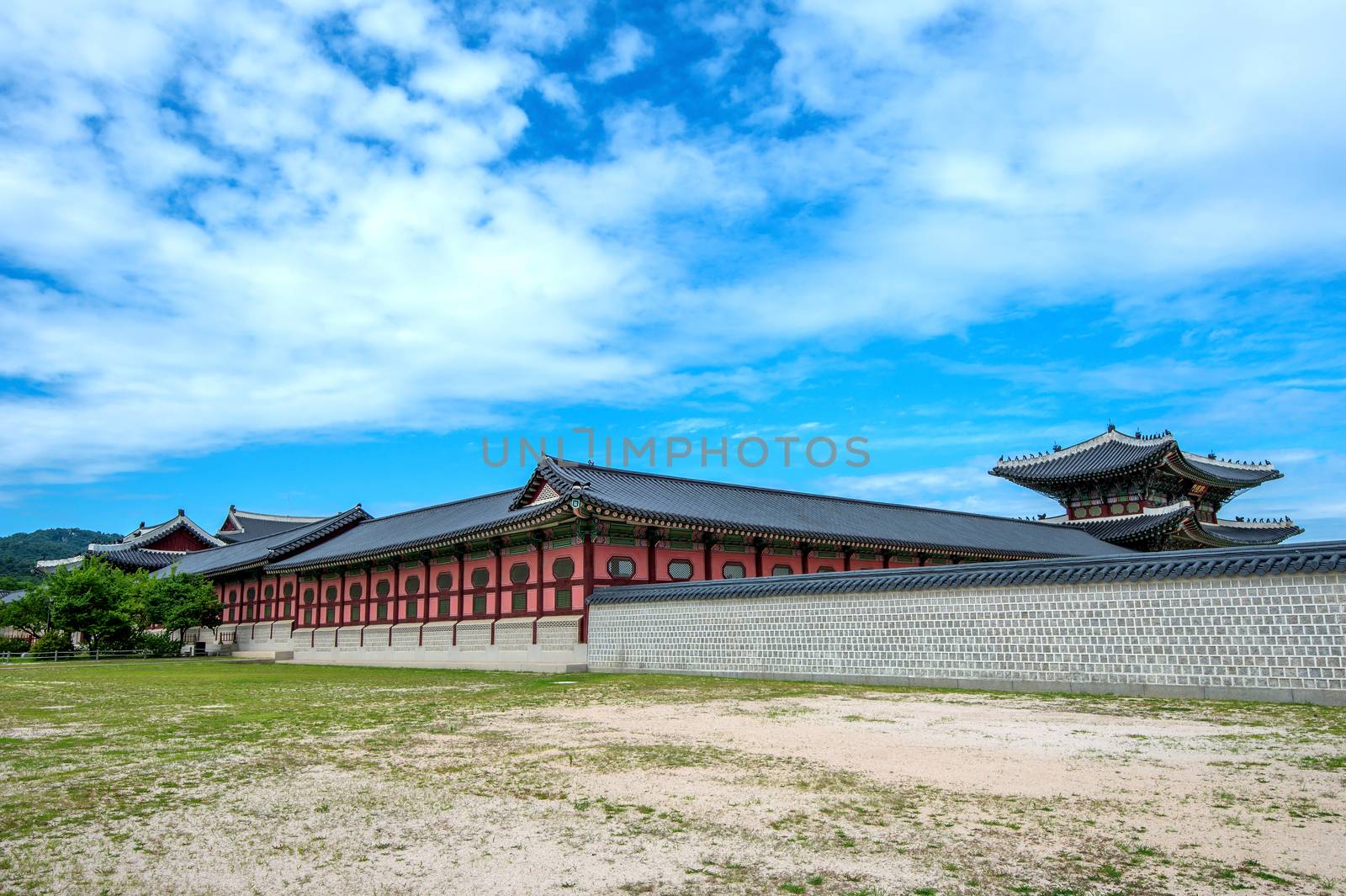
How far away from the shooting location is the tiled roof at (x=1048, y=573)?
1380cm

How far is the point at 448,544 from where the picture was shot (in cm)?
2928

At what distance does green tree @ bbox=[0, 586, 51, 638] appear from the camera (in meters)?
42.0

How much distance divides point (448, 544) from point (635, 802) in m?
23.4

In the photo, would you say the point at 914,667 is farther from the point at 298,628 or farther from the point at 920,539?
the point at 298,628

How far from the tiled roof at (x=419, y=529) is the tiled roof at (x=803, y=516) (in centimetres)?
249

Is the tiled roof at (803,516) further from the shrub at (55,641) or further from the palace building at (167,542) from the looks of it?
the palace building at (167,542)

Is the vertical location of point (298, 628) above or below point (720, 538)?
below

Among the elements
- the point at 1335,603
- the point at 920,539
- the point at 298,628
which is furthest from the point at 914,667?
the point at 298,628

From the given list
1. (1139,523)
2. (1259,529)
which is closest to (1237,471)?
(1259,529)

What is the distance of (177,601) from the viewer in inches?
1700

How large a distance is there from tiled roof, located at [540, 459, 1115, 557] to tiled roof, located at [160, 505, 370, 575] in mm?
19133

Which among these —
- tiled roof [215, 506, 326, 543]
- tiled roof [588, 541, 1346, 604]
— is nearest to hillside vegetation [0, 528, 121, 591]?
tiled roof [215, 506, 326, 543]

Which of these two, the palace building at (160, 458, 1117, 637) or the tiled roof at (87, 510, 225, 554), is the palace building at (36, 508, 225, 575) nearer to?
the tiled roof at (87, 510, 225, 554)

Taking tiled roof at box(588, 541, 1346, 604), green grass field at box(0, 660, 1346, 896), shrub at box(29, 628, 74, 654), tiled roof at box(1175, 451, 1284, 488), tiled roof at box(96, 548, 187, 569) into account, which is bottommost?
shrub at box(29, 628, 74, 654)
